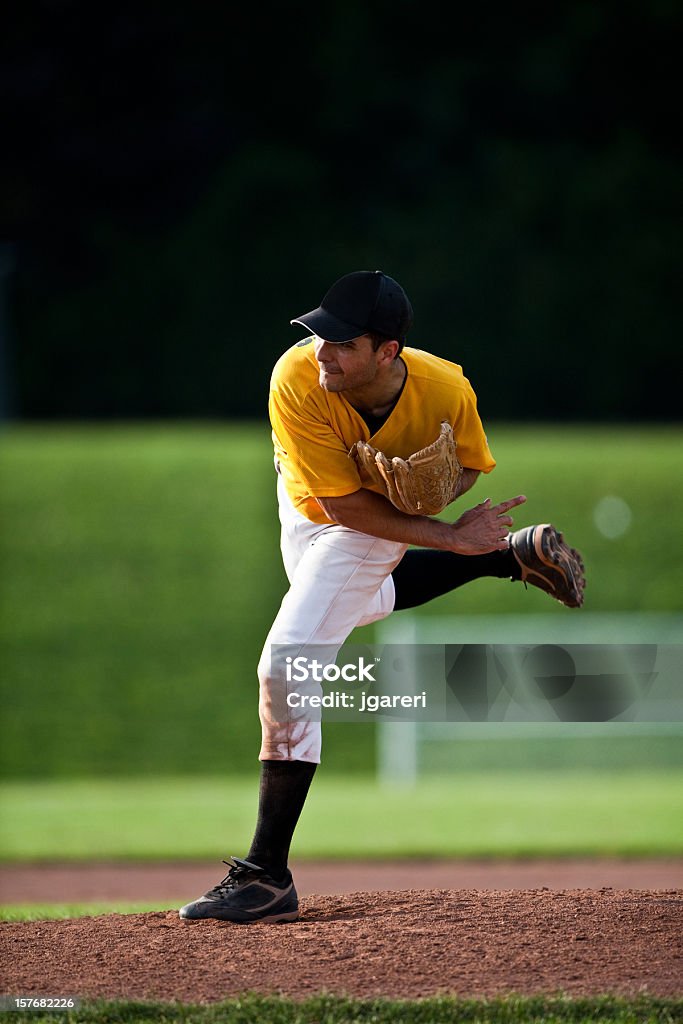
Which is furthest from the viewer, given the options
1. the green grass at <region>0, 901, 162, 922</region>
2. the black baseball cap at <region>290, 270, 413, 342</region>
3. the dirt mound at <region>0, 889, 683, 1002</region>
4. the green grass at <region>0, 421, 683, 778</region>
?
the green grass at <region>0, 421, 683, 778</region>

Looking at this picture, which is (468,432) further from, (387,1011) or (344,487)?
(387,1011)

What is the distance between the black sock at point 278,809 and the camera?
4336 mm

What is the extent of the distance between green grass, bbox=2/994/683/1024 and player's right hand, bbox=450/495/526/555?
134 centimetres

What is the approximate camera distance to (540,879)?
909 centimetres

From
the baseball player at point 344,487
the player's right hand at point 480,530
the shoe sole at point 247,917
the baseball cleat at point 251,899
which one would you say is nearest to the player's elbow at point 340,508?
the baseball player at point 344,487

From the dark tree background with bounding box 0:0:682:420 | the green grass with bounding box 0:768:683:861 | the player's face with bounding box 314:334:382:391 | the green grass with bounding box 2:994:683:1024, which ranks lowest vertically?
the green grass with bounding box 0:768:683:861

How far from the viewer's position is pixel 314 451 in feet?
14.0

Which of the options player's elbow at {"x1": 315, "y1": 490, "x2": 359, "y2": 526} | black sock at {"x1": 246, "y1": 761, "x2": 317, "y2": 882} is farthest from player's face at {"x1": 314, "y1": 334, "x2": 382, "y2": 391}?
black sock at {"x1": 246, "y1": 761, "x2": 317, "y2": 882}

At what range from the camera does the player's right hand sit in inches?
169

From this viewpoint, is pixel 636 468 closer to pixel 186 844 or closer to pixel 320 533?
pixel 186 844

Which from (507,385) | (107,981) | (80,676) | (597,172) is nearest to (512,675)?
(80,676)

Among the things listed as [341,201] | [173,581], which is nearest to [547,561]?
[173,581]

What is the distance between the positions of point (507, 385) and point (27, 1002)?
25.6 metres

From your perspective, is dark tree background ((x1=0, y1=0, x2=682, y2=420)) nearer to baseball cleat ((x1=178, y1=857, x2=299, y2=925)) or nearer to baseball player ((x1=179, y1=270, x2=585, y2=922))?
baseball player ((x1=179, y1=270, x2=585, y2=922))
